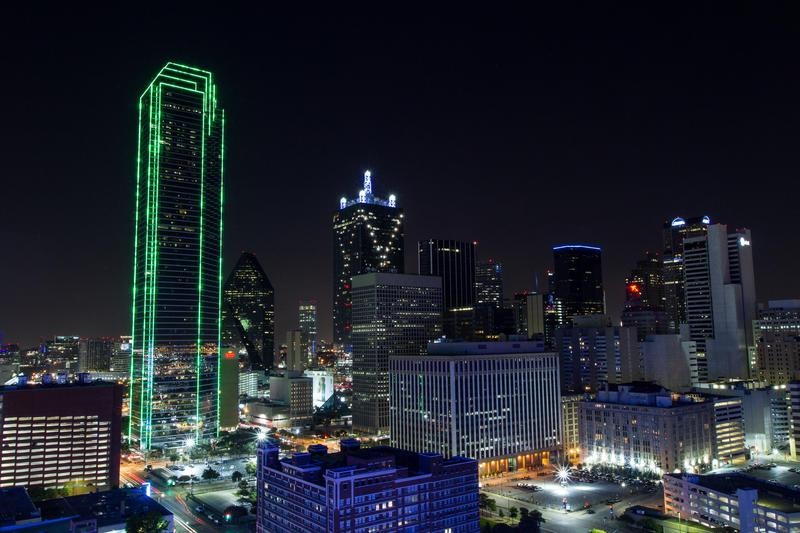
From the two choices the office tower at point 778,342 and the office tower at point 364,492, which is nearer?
the office tower at point 364,492

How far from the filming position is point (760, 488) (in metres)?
87.9

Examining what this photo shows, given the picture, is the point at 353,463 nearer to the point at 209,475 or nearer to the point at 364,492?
the point at 364,492

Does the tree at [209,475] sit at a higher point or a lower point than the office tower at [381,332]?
lower

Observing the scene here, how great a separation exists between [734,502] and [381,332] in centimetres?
11022

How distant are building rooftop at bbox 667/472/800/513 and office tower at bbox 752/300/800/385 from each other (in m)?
109

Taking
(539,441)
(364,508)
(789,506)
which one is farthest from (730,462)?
(364,508)

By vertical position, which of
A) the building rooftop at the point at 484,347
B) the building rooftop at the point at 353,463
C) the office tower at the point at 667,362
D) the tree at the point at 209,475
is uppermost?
the building rooftop at the point at 484,347

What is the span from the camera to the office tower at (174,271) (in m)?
165

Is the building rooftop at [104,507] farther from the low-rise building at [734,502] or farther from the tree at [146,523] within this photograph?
the low-rise building at [734,502]

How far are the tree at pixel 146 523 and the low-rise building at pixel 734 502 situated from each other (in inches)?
2843

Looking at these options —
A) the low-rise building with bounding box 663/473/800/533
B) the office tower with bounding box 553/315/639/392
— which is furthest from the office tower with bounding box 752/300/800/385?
the low-rise building with bounding box 663/473/800/533

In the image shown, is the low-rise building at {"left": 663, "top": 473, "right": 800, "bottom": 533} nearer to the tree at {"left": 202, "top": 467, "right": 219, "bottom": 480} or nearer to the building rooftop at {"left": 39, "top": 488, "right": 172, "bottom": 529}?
the building rooftop at {"left": 39, "top": 488, "right": 172, "bottom": 529}

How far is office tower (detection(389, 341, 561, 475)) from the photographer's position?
126 metres

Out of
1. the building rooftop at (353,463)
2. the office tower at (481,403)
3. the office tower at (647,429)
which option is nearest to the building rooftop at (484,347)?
the office tower at (481,403)
